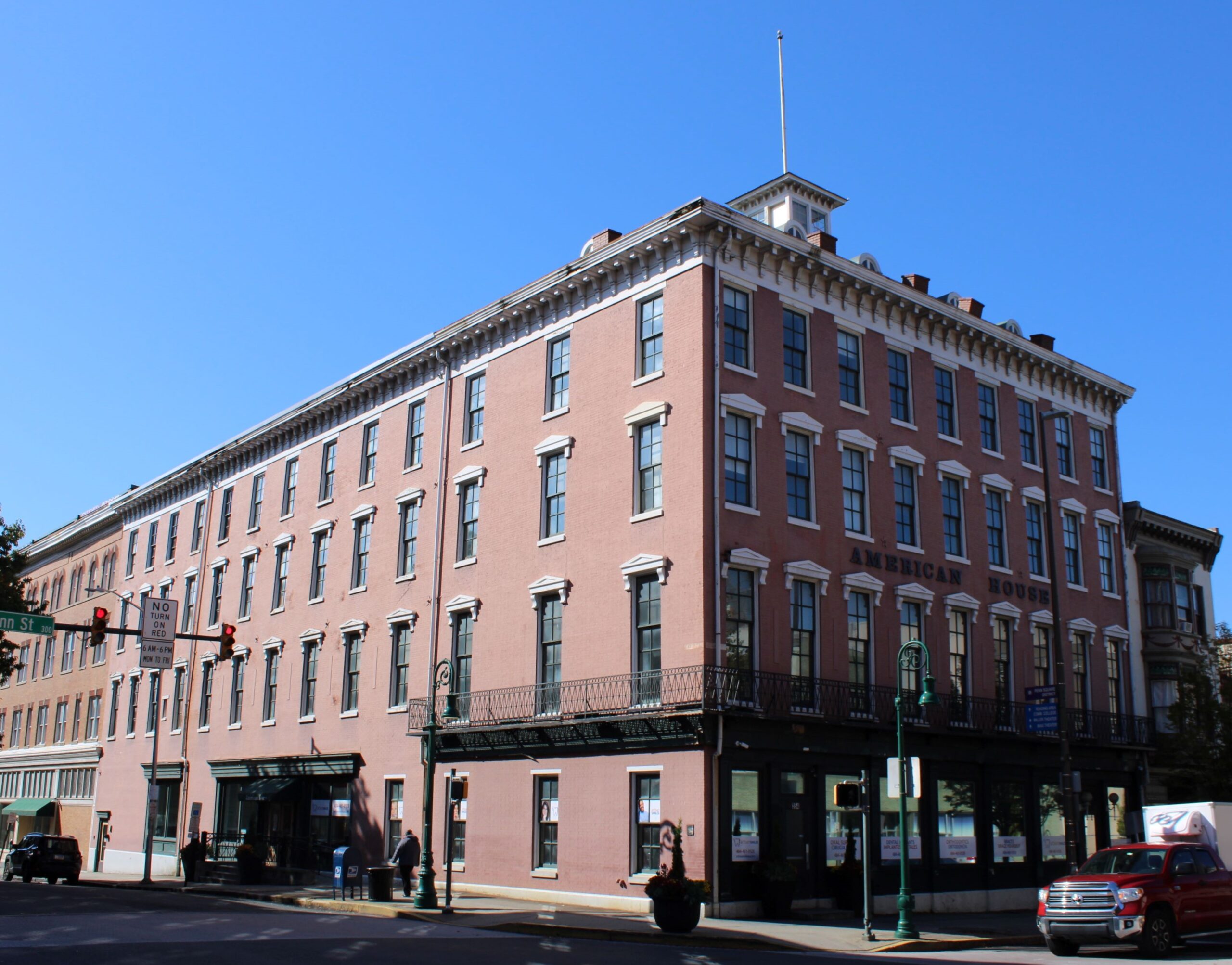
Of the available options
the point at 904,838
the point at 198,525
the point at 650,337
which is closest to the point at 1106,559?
the point at 650,337

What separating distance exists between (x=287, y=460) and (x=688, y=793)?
23321 mm

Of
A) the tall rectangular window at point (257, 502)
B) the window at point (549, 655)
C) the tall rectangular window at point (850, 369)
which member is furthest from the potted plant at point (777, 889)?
the tall rectangular window at point (257, 502)

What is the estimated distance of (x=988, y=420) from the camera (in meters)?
34.4

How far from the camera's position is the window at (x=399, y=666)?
34.1 meters

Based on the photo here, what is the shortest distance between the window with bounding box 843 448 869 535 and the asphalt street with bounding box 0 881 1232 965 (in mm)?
11149

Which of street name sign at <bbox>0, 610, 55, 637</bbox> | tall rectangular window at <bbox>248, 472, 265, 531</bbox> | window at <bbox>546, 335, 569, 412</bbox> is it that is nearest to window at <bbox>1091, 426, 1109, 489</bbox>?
window at <bbox>546, 335, 569, 412</bbox>

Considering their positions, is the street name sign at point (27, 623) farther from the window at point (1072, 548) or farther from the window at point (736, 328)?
the window at point (1072, 548)

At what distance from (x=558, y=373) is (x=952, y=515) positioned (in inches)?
443

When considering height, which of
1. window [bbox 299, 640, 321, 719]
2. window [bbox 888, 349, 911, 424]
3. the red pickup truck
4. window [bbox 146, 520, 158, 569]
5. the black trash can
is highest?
window [bbox 888, 349, 911, 424]

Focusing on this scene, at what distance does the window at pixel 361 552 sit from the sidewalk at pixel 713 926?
10.4m

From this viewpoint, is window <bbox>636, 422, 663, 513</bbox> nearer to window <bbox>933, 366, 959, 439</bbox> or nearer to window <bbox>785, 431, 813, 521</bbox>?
window <bbox>785, 431, 813, 521</bbox>

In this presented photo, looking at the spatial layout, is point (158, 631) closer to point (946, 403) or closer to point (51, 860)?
point (51, 860)

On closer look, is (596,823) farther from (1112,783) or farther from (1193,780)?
(1193,780)

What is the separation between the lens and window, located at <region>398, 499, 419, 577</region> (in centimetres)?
3494
